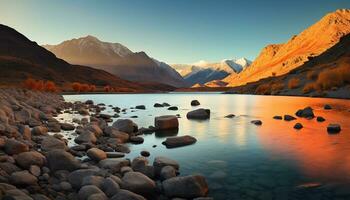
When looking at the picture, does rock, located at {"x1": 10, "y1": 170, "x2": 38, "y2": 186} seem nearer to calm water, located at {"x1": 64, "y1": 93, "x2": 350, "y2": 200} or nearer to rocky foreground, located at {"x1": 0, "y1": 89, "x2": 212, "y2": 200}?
rocky foreground, located at {"x1": 0, "y1": 89, "x2": 212, "y2": 200}

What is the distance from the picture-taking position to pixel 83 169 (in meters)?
10.8

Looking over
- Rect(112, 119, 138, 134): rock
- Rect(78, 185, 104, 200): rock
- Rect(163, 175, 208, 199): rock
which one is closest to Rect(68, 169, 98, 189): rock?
Rect(78, 185, 104, 200): rock

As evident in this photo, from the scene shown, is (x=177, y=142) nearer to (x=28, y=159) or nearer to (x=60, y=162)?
(x=60, y=162)

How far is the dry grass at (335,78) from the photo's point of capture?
75375 mm

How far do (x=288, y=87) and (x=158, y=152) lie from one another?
3697 inches

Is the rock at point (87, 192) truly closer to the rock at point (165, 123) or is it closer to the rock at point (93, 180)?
the rock at point (93, 180)

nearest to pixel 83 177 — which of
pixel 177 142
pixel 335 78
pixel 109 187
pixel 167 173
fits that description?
pixel 109 187

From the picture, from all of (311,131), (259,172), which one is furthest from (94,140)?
(311,131)

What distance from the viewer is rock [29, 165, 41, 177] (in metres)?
10.4

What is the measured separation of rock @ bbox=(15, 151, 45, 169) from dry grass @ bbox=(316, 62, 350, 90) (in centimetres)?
7843

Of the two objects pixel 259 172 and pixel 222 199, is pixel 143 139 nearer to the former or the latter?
pixel 259 172

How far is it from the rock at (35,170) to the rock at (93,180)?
1.88m

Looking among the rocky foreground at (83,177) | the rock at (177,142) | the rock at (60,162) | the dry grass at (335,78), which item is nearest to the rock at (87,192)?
the rocky foreground at (83,177)

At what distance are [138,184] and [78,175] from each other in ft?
6.86
